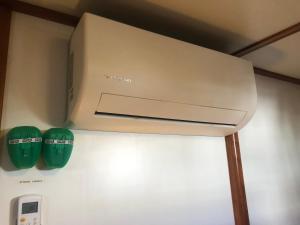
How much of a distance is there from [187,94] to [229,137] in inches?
25.8

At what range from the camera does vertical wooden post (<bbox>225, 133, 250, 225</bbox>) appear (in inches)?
61.6

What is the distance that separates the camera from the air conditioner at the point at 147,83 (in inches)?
37.2

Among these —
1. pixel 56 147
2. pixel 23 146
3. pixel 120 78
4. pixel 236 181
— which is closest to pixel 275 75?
pixel 236 181

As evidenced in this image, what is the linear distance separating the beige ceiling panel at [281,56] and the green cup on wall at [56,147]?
1.29 metres

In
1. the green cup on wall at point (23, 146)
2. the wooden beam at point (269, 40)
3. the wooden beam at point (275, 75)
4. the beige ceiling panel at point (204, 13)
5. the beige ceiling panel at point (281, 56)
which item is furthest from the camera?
the wooden beam at point (275, 75)

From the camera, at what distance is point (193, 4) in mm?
1122

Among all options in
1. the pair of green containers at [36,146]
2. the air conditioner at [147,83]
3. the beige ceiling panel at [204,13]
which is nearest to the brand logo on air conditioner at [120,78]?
the air conditioner at [147,83]

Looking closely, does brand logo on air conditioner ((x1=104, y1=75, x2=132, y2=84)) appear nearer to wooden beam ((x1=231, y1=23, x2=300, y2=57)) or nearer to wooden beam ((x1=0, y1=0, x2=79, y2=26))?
wooden beam ((x1=0, y1=0, x2=79, y2=26))

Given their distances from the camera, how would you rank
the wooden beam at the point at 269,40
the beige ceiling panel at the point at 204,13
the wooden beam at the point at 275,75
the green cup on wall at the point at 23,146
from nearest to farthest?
1. the green cup on wall at the point at 23,146
2. the beige ceiling panel at the point at 204,13
3. the wooden beam at the point at 269,40
4. the wooden beam at the point at 275,75

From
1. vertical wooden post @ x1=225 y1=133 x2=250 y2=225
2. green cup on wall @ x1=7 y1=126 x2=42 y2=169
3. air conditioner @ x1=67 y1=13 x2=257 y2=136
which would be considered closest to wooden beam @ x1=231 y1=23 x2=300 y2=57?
air conditioner @ x1=67 y1=13 x2=257 y2=136

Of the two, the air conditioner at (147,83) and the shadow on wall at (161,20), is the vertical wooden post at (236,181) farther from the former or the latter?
the shadow on wall at (161,20)

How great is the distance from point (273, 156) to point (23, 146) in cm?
168

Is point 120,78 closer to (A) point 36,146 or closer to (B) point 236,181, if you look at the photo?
(A) point 36,146

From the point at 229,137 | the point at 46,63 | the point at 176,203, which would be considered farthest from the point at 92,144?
the point at 229,137
